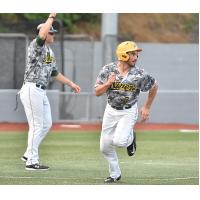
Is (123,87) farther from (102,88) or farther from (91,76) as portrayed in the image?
(91,76)

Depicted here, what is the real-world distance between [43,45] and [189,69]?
47.1ft

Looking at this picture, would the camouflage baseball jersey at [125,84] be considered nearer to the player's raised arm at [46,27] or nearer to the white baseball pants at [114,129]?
the white baseball pants at [114,129]

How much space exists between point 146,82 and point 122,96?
12.9 inches

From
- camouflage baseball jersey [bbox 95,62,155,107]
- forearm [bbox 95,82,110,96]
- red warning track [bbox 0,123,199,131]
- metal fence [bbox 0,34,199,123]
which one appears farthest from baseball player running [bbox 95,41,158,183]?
metal fence [bbox 0,34,199,123]

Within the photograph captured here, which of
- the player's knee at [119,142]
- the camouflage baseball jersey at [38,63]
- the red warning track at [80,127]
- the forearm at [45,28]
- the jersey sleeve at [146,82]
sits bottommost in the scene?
the player's knee at [119,142]

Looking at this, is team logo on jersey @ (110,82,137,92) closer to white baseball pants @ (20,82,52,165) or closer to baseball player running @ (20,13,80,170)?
baseball player running @ (20,13,80,170)

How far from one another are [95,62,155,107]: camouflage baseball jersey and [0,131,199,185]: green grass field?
3.14ft

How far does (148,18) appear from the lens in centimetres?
3806

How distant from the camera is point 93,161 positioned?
41.6 ft

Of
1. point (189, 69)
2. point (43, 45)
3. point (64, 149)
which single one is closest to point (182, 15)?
point (189, 69)

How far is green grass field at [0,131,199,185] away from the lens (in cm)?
1012

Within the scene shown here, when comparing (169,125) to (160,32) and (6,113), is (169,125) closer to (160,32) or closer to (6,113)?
(6,113)

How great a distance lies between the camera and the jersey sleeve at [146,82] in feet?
32.4

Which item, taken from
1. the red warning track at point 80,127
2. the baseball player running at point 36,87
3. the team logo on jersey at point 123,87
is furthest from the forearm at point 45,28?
the red warning track at point 80,127
